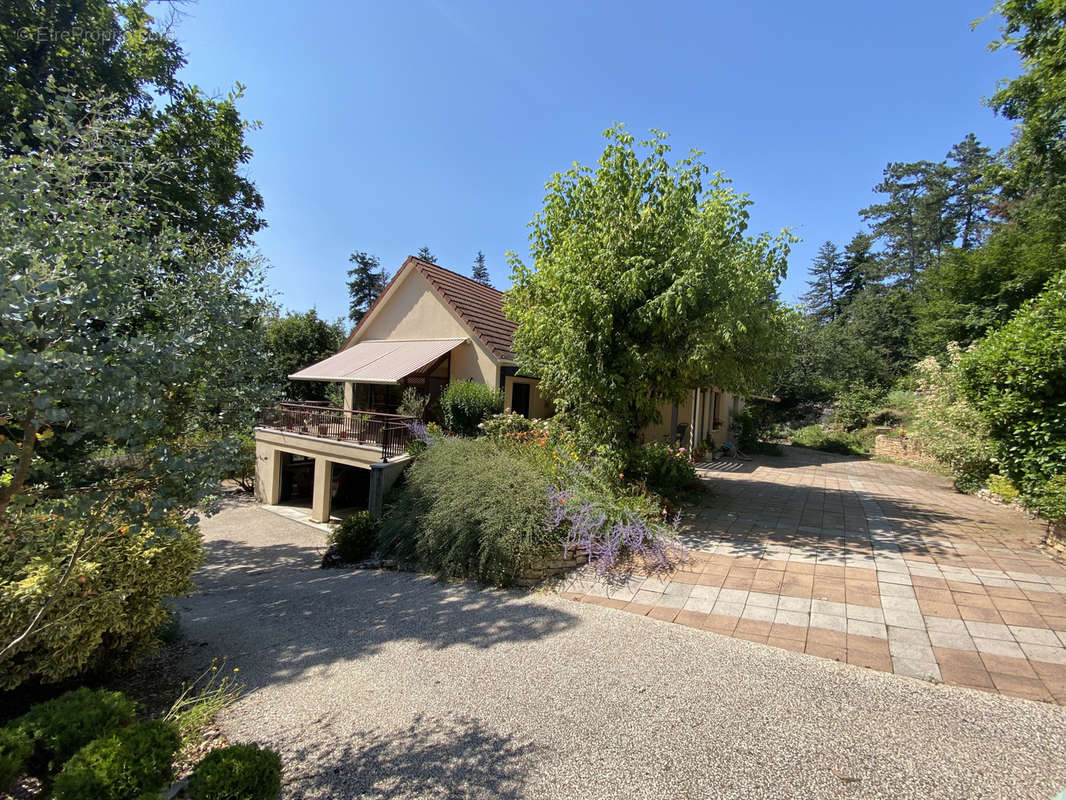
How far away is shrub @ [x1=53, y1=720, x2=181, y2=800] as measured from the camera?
2.43 metres

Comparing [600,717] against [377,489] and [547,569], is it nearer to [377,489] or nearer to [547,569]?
[547,569]

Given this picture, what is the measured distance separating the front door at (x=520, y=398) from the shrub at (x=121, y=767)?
13820 millimetres

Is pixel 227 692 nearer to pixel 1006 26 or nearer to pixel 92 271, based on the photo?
pixel 92 271

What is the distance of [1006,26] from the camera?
43.4 feet

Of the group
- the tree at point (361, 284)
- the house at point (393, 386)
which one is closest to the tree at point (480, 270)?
the tree at point (361, 284)

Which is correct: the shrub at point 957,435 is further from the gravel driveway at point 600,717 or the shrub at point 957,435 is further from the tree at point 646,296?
the gravel driveway at point 600,717

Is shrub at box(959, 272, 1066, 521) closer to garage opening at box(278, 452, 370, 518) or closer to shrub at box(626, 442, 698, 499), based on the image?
shrub at box(626, 442, 698, 499)

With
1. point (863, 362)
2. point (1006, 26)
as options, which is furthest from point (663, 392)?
point (863, 362)

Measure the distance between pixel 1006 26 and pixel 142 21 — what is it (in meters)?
22.9

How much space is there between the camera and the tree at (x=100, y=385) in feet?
8.13

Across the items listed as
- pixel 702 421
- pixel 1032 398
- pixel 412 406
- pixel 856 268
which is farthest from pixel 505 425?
pixel 856 268

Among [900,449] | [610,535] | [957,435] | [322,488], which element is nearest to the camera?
[610,535]

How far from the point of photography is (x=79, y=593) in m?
4.03

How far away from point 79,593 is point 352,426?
11.3m
